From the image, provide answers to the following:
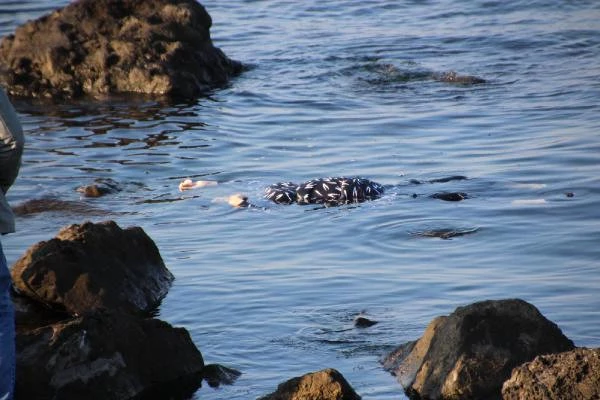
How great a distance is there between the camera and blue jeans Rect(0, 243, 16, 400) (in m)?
5.68

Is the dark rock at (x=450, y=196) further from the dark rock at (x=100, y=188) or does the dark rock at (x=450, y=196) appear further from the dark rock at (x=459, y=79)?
the dark rock at (x=459, y=79)

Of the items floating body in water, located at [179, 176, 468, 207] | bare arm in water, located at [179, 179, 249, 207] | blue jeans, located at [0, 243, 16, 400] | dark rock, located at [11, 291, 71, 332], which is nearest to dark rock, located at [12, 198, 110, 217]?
bare arm in water, located at [179, 179, 249, 207]

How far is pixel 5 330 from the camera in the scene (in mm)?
5723

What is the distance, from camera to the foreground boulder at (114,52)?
18906mm

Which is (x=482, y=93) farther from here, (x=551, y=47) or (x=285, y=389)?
(x=285, y=389)

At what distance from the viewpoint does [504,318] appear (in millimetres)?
7062

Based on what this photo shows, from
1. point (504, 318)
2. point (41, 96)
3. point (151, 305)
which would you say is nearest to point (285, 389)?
point (504, 318)

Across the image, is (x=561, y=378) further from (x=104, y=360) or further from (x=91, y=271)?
(x=91, y=271)

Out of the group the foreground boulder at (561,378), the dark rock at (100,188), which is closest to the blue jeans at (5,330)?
the foreground boulder at (561,378)

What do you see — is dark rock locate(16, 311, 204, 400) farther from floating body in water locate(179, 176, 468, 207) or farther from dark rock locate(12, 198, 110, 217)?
dark rock locate(12, 198, 110, 217)

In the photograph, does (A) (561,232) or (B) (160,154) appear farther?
(B) (160,154)

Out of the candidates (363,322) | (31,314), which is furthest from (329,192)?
(31,314)

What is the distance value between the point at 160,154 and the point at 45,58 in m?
4.94

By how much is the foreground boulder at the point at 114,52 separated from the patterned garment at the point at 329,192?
6428 mm
